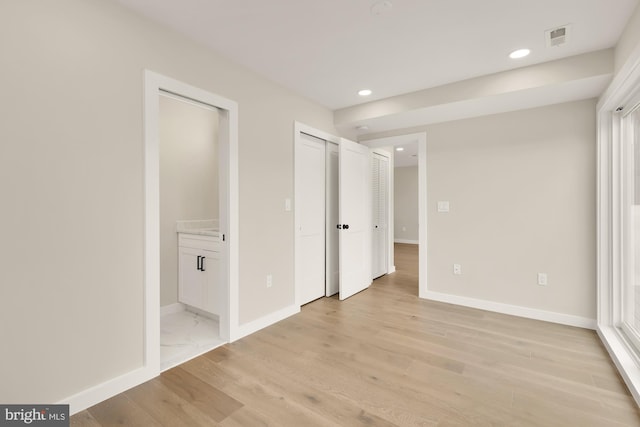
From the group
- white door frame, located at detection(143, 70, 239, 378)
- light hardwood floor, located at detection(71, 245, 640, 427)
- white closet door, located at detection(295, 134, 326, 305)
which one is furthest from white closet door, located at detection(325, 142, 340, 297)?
white door frame, located at detection(143, 70, 239, 378)

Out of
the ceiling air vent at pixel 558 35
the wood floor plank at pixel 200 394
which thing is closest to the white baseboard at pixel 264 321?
the wood floor plank at pixel 200 394

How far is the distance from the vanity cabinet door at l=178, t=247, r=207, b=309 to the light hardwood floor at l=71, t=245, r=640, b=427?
2.60 ft

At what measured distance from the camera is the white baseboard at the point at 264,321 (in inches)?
109

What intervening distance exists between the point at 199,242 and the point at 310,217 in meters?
1.30

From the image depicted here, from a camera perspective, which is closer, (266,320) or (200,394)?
(200,394)

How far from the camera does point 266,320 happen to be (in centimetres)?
304

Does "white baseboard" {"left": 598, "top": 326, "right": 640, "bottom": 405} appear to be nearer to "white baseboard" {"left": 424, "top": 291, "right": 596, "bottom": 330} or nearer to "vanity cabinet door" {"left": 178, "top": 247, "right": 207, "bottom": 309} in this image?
"white baseboard" {"left": 424, "top": 291, "right": 596, "bottom": 330}

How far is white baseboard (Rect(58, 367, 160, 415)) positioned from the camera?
1.75m

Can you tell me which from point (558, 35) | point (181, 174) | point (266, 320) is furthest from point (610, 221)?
point (181, 174)

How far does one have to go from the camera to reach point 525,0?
1.89m

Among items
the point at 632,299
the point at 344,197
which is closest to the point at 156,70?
the point at 344,197

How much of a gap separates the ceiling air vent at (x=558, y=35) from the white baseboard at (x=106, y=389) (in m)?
3.70

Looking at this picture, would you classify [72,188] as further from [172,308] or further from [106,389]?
[172,308]

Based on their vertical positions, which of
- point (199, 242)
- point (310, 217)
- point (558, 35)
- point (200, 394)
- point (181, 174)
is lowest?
point (200, 394)
